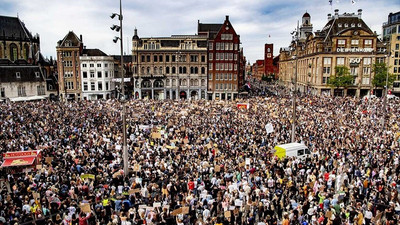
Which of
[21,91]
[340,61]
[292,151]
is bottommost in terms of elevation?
[292,151]

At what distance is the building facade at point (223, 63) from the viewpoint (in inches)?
2749

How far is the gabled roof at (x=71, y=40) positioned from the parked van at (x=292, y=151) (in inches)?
2402

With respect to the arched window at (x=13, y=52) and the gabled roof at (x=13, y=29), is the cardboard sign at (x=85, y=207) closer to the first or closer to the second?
the gabled roof at (x=13, y=29)

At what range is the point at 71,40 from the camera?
70.9 metres

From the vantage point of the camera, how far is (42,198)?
1528cm

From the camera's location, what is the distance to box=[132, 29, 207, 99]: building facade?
229ft

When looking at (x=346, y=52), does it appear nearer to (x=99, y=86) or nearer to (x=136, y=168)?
(x=99, y=86)

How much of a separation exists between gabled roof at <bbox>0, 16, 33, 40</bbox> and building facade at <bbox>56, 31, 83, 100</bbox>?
2606 cm

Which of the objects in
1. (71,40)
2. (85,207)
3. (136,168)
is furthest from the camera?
(71,40)

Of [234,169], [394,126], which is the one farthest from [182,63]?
[234,169]

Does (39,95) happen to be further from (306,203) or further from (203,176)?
(306,203)

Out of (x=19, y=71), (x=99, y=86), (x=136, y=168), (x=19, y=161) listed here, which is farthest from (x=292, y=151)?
(x=19, y=71)

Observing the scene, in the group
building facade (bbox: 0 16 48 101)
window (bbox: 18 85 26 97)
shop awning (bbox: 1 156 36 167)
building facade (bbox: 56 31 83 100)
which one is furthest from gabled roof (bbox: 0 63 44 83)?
shop awning (bbox: 1 156 36 167)

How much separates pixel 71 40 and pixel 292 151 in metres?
63.0
